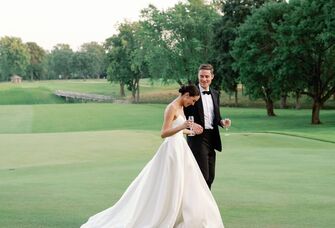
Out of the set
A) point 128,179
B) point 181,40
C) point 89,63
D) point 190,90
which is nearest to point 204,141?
point 190,90

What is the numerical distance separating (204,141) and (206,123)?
32 centimetres

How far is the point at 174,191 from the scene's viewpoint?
23.7ft

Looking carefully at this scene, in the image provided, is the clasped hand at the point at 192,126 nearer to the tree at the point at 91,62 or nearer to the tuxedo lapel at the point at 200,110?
the tuxedo lapel at the point at 200,110

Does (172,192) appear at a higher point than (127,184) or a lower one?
higher

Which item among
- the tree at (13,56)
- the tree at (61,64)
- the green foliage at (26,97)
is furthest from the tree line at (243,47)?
the tree at (61,64)

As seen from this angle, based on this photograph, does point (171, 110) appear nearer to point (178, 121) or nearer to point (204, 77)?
point (178, 121)

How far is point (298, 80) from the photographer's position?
141 ft

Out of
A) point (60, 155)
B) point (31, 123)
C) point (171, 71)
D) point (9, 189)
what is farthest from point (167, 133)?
point (171, 71)

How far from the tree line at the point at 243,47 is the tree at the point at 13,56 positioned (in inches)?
→ 2246

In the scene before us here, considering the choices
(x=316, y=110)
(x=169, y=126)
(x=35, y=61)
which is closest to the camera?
(x=169, y=126)

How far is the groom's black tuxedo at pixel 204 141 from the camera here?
8.48 m

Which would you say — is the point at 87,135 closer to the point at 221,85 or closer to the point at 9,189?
the point at 9,189

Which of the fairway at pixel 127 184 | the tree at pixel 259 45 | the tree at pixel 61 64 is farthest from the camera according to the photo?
the tree at pixel 61 64

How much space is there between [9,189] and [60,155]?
32.2 feet
